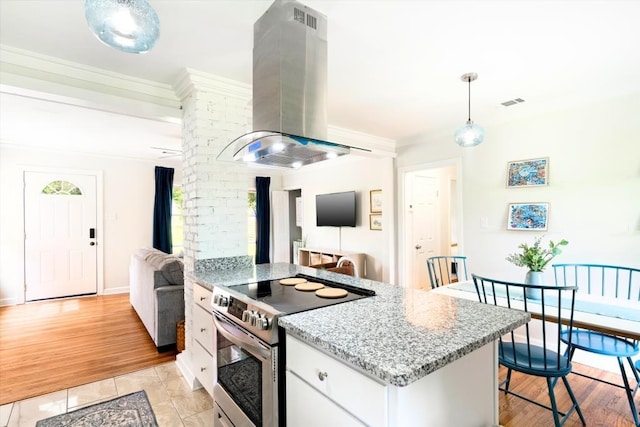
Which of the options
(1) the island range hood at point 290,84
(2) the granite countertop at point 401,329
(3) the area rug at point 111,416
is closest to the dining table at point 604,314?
(2) the granite countertop at point 401,329

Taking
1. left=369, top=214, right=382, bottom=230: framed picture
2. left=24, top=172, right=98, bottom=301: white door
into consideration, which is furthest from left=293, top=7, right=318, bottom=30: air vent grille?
left=24, top=172, right=98, bottom=301: white door

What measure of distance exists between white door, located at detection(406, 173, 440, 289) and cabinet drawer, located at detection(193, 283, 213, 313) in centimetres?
328

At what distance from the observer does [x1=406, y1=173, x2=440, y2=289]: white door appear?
4906 mm

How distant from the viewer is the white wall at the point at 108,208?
474 centimetres

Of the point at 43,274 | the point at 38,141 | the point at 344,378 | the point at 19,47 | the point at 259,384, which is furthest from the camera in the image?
the point at 43,274

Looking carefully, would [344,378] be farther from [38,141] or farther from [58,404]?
[38,141]

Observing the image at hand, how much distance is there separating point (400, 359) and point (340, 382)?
240mm

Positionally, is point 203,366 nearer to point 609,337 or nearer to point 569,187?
point 609,337

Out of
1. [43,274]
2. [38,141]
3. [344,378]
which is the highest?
[38,141]

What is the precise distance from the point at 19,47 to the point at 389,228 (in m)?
4.34

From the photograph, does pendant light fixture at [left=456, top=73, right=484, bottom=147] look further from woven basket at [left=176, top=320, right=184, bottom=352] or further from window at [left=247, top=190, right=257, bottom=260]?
window at [left=247, top=190, right=257, bottom=260]

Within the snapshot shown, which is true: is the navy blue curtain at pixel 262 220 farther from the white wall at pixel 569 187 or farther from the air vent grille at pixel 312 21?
the air vent grille at pixel 312 21

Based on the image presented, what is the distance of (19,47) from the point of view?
216 cm

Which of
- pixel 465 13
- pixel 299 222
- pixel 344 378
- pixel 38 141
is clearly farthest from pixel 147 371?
pixel 299 222
